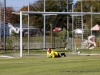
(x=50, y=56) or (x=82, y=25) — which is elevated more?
(x=82, y=25)

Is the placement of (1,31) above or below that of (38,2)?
below

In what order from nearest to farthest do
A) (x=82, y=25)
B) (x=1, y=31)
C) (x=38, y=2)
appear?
(x=1, y=31) → (x=82, y=25) → (x=38, y=2)

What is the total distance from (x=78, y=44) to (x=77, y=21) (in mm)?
4052

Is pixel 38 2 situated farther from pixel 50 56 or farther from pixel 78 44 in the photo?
pixel 50 56

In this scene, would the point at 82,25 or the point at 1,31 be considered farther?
the point at 82,25

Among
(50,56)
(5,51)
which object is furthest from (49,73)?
(5,51)

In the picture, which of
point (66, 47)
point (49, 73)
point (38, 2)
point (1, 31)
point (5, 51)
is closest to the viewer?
point (49, 73)

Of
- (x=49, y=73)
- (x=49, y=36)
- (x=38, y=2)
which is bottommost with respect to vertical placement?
(x=49, y=73)

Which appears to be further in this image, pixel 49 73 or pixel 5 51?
pixel 5 51

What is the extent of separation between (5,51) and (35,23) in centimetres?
684

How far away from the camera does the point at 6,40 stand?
31.5 meters

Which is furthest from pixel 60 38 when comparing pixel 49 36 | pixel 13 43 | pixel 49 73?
pixel 49 73

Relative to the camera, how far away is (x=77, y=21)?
36312 mm

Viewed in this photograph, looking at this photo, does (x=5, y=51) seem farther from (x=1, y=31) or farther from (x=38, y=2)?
(x=38, y=2)
